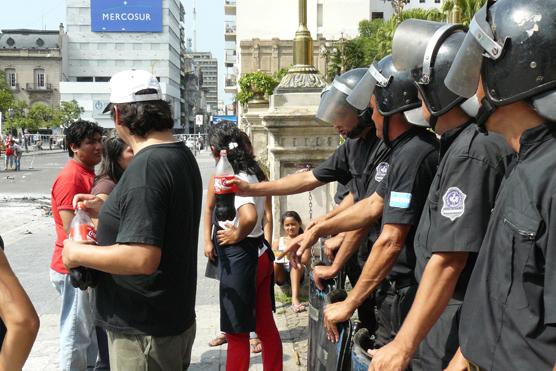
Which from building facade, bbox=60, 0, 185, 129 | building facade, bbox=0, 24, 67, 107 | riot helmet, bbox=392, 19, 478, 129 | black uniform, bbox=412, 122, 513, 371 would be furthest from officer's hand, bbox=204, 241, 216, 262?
building facade, bbox=0, 24, 67, 107

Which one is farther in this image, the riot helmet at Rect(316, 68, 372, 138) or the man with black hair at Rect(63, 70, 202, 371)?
the riot helmet at Rect(316, 68, 372, 138)

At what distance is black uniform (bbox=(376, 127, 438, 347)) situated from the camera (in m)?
3.04

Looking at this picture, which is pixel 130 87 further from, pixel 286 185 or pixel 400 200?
pixel 286 185

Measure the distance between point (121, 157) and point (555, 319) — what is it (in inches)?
139

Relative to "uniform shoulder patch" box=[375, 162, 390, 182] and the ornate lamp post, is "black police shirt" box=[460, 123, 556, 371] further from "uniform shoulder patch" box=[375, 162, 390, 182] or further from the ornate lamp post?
the ornate lamp post

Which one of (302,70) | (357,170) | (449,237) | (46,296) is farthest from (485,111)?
(46,296)

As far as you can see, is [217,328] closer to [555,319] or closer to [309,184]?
[309,184]

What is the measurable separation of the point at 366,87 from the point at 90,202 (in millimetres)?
1808

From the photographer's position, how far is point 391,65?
359cm

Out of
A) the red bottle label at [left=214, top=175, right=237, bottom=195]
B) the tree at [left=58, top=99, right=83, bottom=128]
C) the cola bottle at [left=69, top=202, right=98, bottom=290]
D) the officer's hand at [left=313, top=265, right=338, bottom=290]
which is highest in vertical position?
the tree at [left=58, top=99, right=83, bottom=128]

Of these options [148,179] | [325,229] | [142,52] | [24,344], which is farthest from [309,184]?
[142,52]

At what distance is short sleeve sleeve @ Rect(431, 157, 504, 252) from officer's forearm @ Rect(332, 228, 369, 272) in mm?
1282

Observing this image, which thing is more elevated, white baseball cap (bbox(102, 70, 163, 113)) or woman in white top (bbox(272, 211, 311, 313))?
white baseball cap (bbox(102, 70, 163, 113))

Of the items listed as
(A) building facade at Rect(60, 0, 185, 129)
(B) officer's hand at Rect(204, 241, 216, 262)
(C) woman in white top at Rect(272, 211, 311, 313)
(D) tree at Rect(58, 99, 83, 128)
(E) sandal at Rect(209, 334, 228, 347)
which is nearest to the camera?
(B) officer's hand at Rect(204, 241, 216, 262)
